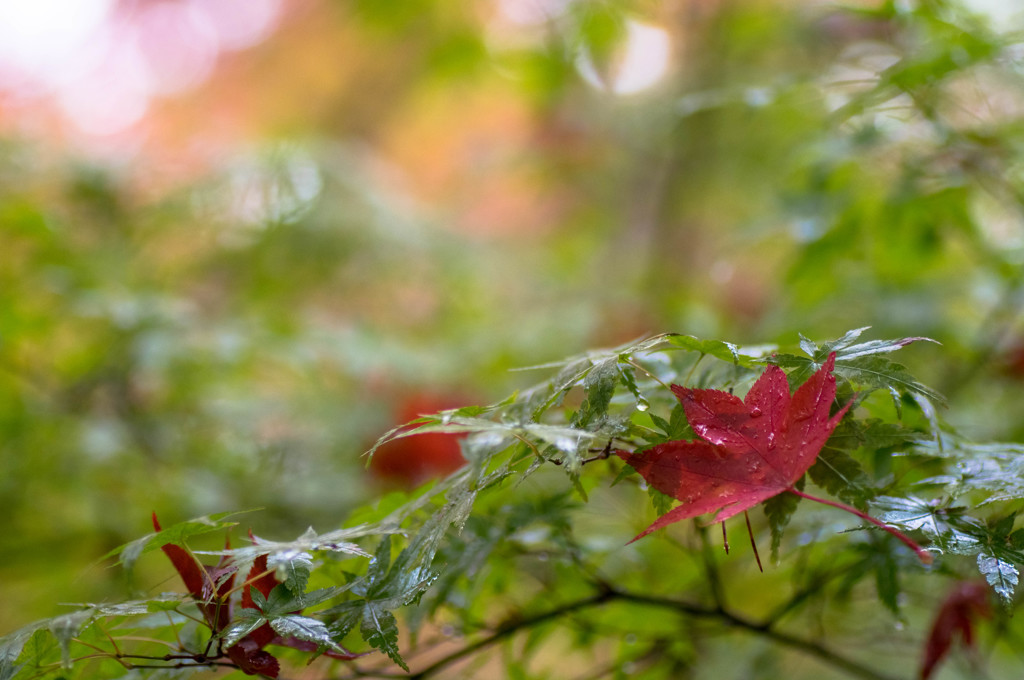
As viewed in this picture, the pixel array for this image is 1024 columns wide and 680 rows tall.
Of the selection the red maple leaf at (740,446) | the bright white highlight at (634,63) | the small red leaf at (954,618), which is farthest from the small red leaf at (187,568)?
the bright white highlight at (634,63)

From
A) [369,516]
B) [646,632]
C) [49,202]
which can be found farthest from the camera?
[49,202]

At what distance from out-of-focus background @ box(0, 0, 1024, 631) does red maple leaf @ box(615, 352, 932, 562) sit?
172mm

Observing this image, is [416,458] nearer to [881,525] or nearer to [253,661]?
[253,661]

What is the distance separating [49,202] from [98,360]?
0.36 m

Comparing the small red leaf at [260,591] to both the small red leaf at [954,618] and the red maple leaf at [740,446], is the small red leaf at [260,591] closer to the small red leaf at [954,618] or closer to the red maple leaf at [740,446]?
the red maple leaf at [740,446]

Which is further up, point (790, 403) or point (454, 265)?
point (790, 403)

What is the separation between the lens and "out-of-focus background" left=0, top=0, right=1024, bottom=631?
786 millimetres

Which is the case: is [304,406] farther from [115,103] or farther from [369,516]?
[115,103]

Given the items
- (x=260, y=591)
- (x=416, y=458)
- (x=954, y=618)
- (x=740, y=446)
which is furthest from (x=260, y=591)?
(x=416, y=458)

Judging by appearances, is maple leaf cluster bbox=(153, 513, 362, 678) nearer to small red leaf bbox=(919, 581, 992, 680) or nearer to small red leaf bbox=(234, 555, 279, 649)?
small red leaf bbox=(234, 555, 279, 649)

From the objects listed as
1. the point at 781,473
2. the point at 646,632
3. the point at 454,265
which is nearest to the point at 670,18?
the point at 454,265

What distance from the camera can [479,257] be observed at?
169cm

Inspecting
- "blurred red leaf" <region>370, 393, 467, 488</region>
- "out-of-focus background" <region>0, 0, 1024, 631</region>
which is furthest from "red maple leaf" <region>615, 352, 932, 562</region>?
"blurred red leaf" <region>370, 393, 467, 488</region>

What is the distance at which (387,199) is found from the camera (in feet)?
5.09
